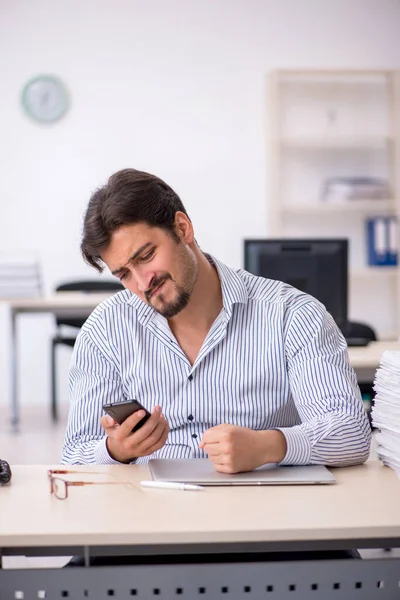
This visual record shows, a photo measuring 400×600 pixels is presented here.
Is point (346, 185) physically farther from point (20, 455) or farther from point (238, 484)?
point (238, 484)

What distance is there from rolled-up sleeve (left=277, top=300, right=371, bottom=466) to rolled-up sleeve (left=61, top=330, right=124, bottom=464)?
1.30 feet

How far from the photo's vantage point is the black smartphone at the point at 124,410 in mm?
1613

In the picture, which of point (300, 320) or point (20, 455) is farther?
point (20, 455)

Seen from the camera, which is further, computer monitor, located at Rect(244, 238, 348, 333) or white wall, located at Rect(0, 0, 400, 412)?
white wall, located at Rect(0, 0, 400, 412)

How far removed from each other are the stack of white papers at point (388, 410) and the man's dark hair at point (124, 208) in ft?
1.76

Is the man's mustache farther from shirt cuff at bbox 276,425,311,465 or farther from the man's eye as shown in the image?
shirt cuff at bbox 276,425,311,465

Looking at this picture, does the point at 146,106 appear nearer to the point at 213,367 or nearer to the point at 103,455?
the point at 213,367

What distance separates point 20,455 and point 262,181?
2.98m

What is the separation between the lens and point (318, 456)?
1.71 m

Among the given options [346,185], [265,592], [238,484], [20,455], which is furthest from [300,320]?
[346,185]

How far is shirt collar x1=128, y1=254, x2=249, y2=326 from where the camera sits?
198 cm

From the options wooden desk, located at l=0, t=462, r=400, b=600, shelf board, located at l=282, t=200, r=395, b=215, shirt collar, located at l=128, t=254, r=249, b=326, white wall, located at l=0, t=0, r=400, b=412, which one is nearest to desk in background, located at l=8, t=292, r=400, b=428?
white wall, located at l=0, t=0, r=400, b=412

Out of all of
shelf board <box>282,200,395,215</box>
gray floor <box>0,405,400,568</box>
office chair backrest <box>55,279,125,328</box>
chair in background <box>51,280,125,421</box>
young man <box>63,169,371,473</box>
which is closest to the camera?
young man <box>63,169,371,473</box>

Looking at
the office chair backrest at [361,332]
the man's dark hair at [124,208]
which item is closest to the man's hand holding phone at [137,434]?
the man's dark hair at [124,208]
